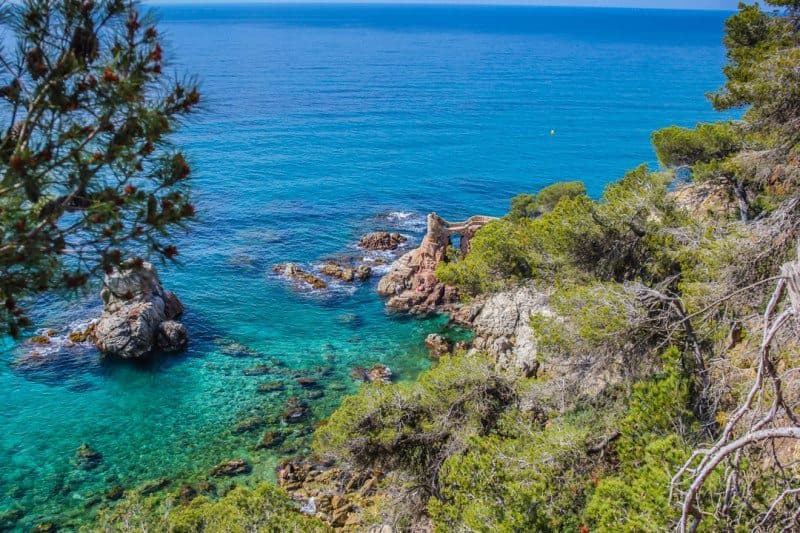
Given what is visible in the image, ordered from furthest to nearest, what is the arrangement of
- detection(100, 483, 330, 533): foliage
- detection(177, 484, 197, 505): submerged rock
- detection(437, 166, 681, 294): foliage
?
detection(177, 484, 197, 505): submerged rock, detection(437, 166, 681, 294): foliage, detection(100, 483, 330, 533): foliage

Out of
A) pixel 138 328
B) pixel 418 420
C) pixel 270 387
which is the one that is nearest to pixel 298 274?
pixel 138 328

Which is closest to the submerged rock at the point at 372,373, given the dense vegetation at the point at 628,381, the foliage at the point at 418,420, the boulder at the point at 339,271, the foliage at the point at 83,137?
the dense vegetation at the point at 628,381

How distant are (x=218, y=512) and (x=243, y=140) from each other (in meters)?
61.6

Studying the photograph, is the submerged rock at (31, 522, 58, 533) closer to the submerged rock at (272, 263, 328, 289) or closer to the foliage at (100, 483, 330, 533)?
the foliage at (100, 483, 330, 533)

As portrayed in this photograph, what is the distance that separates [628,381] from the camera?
49.1 ft

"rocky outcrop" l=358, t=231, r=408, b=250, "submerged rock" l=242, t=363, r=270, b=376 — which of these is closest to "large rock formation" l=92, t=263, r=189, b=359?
"submerged rock" l=242, t=363, r=270, b=376

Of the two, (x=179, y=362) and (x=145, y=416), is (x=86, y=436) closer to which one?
(x=145, y=416)

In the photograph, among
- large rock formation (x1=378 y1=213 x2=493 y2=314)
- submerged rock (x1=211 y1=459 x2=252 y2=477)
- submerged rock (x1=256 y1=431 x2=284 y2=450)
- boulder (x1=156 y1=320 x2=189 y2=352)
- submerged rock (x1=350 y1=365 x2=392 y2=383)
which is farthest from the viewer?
large rock formation (x1=378 y1=213 x2=493 y2=314)

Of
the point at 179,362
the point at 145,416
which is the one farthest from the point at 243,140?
the point at 145,416

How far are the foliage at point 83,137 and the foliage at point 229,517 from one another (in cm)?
799

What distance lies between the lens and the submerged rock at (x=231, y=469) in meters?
22.3

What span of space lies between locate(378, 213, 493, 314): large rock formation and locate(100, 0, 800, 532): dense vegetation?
48.5 feet

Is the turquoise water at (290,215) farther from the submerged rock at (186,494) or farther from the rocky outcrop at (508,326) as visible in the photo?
the rocky outcrop at (508,326)

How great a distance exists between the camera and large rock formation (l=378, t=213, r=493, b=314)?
3694 centimetres
